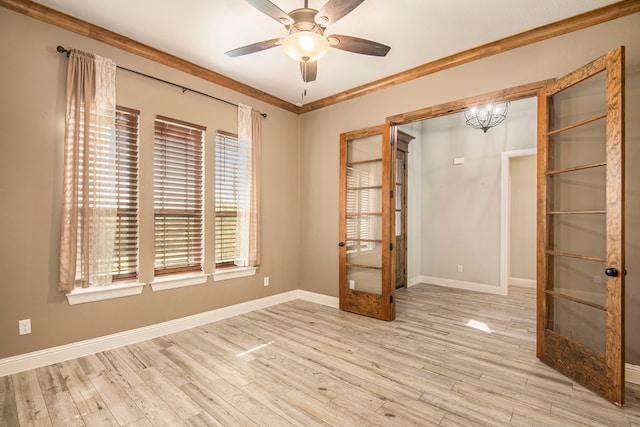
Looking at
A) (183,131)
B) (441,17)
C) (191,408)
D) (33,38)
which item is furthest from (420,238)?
(33,38)

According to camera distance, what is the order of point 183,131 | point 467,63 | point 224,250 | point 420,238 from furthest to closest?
point 420,238
point 224,250
point 183,131
point 467,63

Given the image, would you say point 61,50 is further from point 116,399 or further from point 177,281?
point 116,399

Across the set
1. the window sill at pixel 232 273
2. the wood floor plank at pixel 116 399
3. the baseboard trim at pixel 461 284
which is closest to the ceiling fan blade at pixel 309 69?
the window sill at pixel 232 273

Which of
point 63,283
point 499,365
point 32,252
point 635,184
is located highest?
point 635,184

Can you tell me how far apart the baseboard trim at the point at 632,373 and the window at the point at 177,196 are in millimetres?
4102

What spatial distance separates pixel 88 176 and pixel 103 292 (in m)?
1.09

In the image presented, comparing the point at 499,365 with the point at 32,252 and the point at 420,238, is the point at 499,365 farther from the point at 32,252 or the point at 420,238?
the point at 32,252

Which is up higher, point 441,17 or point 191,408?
point 441,17

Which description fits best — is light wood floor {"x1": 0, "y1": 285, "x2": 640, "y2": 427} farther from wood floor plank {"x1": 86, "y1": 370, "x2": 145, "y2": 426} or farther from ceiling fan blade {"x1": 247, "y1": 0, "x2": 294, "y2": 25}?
ceiling fan blade {"x1": 247, "y1": 0, "x2": 294, "y2": 25}

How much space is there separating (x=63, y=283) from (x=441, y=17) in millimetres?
3963

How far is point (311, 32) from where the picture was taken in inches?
Result: 84.3

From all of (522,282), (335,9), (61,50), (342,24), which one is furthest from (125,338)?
(522,282)

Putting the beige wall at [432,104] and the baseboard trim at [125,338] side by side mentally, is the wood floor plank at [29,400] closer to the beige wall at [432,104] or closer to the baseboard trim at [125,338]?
the baseboard trim at [125,338]

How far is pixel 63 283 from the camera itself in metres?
2.59
